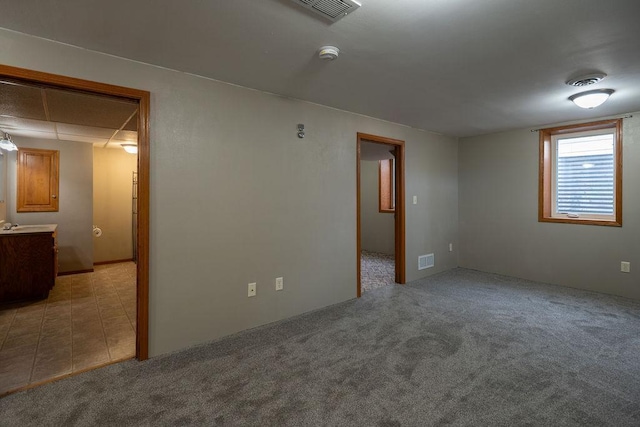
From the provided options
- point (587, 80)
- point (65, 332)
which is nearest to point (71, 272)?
point (65, 332)

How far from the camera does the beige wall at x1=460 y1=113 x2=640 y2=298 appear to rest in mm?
3799

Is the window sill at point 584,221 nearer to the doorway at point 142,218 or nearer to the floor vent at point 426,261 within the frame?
the floor vent at point 426,261

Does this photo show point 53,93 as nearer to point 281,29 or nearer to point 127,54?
point 127,54

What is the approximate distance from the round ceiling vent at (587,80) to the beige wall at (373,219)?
4.27 metres

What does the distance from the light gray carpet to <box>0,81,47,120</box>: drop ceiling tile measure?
2.40m

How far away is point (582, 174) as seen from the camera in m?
4.28

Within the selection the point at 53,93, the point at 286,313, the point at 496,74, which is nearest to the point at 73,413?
the point at 286,313

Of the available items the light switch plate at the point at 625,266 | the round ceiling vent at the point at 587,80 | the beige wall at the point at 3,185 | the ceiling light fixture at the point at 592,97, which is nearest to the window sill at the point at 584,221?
the light switch plate at the point at 625,266

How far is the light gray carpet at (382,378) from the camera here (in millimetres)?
1780

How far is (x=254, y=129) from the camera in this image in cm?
294

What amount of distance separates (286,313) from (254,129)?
189 centimetres

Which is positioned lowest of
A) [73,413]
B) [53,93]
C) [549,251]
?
[73,413]

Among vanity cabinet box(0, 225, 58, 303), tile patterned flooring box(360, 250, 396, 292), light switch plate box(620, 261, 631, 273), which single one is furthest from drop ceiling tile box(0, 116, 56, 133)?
light switch plate box(620, 261, 631, 273)

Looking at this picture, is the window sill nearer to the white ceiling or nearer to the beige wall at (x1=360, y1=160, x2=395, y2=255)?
the white ceiling
